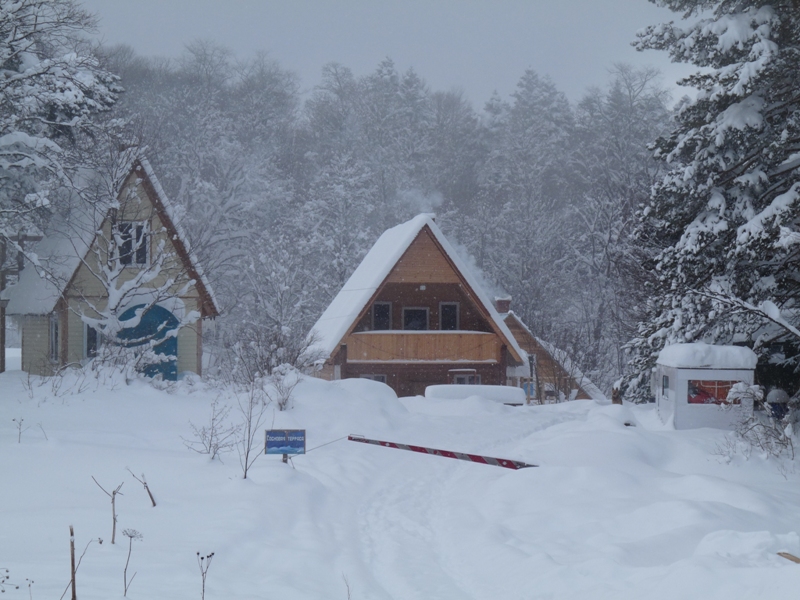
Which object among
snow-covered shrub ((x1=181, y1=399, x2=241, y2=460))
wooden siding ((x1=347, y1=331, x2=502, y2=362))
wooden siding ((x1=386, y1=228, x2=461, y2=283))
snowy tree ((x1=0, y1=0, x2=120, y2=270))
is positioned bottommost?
snow-covered shrub ((x1=181, y1=399, x2=241, y2=460))

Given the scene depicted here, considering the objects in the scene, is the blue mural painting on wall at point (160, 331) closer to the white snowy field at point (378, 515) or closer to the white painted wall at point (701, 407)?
the white snowy field at point (378, 515)

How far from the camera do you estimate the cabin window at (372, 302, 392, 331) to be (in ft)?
101

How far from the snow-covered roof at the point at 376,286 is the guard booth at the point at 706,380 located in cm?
1223

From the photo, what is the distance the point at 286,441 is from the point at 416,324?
20.9m

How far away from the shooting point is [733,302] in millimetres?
15211

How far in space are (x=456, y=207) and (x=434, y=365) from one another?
2182 centimetres

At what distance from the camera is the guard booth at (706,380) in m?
16.9

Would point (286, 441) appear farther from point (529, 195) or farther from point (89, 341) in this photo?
point (529, 195)

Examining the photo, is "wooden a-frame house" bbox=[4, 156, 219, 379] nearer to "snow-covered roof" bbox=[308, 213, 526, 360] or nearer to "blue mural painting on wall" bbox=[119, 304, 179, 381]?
"blue mural painting on wall" bbox=[119, 304, 179, 381]

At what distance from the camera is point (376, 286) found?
2764 cm

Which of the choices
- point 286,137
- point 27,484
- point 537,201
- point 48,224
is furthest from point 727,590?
point 286,137

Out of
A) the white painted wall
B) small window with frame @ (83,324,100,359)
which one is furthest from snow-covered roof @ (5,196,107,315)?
the white painted wall

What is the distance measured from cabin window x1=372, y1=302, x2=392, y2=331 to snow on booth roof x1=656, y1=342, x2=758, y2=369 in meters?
15.3

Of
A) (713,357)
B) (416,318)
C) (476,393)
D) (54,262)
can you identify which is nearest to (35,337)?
(54,262)
